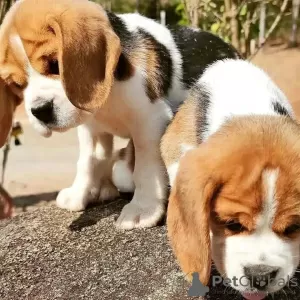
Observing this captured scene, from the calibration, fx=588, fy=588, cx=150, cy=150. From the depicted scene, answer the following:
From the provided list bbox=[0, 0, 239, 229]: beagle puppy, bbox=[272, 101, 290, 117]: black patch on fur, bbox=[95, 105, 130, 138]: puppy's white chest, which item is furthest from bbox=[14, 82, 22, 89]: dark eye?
bbox=[272, 101, 290, 117]: black patch on fur

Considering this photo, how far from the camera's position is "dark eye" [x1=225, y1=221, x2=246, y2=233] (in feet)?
8.25

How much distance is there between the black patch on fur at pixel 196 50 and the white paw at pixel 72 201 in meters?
1.06

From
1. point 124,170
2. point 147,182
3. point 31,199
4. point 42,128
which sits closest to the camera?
point 42,128

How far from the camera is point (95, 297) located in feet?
9.74

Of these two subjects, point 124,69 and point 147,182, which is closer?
point 124,69

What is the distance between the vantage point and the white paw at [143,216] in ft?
11.8

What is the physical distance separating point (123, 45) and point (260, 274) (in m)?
1.71

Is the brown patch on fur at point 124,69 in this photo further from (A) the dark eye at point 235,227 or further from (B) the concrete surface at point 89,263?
(A) the dark eye at point 235,227

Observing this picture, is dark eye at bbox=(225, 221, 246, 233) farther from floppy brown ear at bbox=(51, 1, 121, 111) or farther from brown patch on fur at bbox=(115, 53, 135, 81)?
brown patch on fur at bbox=(115, 53, 135, 81)

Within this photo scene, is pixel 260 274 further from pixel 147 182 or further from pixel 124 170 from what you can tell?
pixel 124 170

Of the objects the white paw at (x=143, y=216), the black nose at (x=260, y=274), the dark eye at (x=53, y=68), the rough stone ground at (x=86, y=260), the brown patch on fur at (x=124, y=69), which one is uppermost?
the dark eye at (x=53, y=68)

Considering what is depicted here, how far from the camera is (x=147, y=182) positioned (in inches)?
140

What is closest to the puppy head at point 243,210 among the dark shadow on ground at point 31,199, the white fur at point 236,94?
the white fur at point 236,94

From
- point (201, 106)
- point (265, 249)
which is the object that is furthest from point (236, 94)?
point (265, 249)
